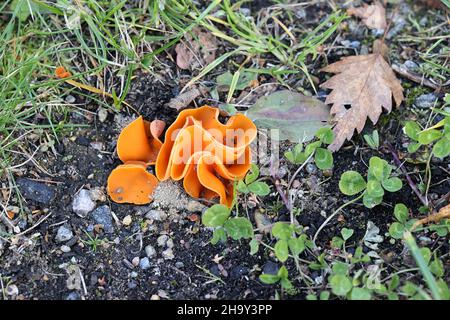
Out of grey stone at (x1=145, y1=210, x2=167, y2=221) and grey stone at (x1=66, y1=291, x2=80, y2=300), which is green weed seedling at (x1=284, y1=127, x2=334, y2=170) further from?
grey stone at (x1=66, y1=291, x2=80, y2=300)

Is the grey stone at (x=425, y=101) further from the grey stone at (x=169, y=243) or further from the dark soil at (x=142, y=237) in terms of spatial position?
the grey stone at (x=169, y=243)

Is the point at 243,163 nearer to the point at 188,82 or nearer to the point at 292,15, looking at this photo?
the point at 188,82

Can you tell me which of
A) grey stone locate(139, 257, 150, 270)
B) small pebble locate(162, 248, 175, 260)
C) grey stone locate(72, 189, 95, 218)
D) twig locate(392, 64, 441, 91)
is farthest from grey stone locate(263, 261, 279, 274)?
twig locate(392, 64, 441, 91)

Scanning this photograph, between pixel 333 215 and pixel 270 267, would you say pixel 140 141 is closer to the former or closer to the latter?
pixel 270 267

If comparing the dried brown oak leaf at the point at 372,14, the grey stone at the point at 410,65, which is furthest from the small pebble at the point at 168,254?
the dried brown oak leaf at the point at 372,14

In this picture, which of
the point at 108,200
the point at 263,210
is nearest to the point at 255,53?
the point at 263,210

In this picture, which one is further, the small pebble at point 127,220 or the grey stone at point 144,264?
the small pebble at point 127,220

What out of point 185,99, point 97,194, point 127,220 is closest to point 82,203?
point 97,194
